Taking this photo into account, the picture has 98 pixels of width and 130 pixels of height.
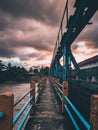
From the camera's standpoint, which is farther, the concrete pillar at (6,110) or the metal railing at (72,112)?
the metal railing at (72,112)

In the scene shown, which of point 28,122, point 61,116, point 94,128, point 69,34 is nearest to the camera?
point 94,128

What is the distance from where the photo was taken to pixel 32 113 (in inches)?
254

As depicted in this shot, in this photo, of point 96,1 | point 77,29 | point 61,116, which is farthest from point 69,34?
point 61,116

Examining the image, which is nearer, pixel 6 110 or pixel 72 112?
pixel 6 110

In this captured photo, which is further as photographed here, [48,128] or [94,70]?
[94,70]

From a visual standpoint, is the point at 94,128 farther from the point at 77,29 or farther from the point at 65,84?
the point at 77,29

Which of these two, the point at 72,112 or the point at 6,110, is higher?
the point at 6,110

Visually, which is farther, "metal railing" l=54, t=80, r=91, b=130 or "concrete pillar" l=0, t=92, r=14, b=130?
"metal railing" l=54, t=80, r=91, b=130

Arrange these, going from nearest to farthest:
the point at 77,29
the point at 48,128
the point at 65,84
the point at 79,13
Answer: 1. the point at 48,128
2. the point at 65,84
3. the point at 79,13
4. the point at 77,29

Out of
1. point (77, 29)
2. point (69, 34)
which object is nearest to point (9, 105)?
point (77, 29)

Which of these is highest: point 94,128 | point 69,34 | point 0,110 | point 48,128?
point 69,34

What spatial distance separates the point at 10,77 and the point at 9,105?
296ft

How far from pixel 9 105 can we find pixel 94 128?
Result: 1166mm

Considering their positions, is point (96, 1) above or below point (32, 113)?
above
